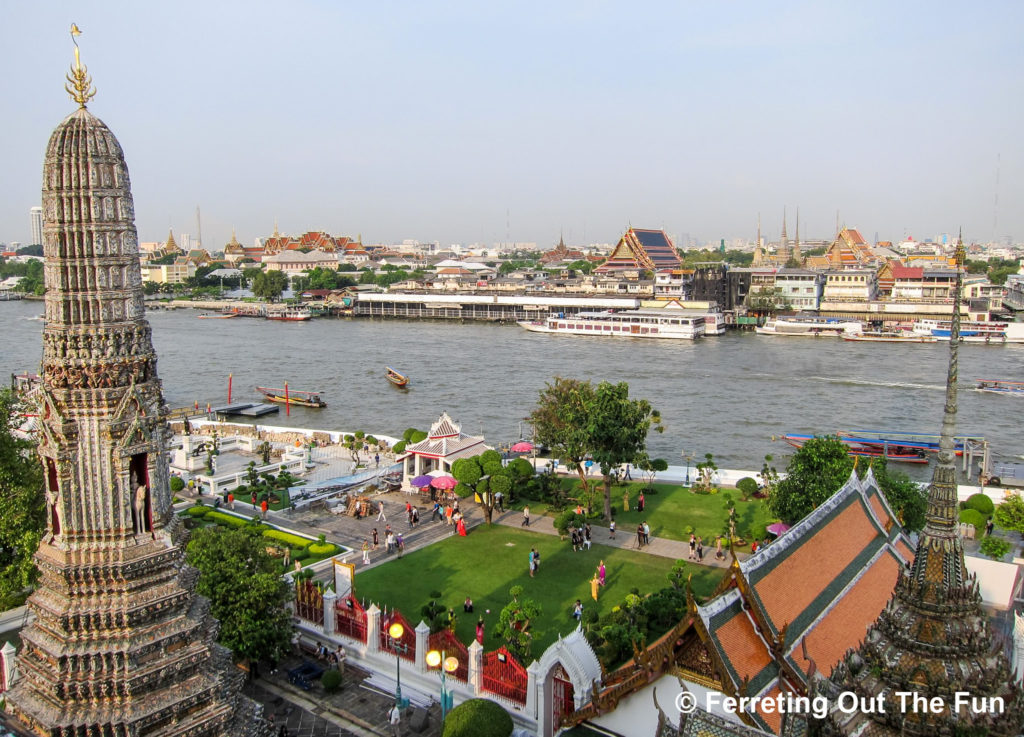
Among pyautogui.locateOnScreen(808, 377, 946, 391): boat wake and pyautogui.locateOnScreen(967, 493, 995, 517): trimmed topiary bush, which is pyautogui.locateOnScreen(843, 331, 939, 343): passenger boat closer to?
pyautogui.locateOnScreen(808, 377, 946, 391): boat wake

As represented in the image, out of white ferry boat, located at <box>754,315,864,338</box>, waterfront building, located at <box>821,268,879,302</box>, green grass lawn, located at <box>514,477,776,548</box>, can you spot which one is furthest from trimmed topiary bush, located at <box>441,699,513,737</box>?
waterfront building, located at <box>821,268,879,302</box>

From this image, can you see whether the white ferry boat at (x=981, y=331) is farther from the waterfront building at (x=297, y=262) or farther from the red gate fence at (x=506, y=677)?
the waterfront building at (x=297, y=262)

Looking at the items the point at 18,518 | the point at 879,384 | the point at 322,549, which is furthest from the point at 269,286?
the point at 18,518

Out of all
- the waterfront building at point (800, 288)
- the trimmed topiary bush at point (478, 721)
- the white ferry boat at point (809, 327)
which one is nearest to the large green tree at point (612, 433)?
the trimmed topiary bush at point (478, 721)

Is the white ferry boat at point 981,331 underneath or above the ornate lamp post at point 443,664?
above

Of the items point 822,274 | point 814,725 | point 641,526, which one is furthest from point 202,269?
point 814,725

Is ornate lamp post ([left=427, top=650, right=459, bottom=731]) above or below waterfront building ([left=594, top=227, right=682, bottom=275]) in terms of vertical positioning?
below

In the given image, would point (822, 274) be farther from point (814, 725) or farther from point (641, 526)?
point (814, 725)
